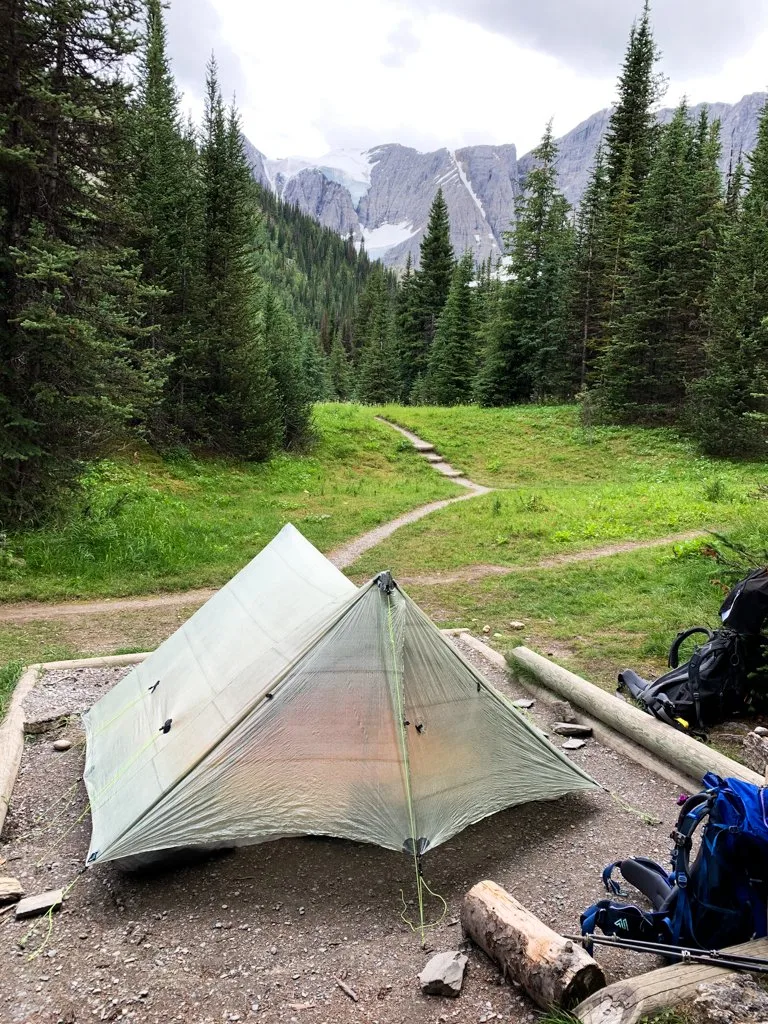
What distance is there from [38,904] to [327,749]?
6.30ft

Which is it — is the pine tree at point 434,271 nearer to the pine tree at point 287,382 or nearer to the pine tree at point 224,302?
the pine tree at point 287,382

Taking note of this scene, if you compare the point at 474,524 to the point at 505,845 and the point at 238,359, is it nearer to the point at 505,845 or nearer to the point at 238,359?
the point at 238,359

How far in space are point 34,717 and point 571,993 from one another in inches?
216

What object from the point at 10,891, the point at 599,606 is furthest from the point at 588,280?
the point at 10,891

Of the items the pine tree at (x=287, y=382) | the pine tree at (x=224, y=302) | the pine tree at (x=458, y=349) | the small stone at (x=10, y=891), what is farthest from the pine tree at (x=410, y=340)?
the small stone at (x=10, y=891)

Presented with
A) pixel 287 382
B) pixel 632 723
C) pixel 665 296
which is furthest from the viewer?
pixel 665 296

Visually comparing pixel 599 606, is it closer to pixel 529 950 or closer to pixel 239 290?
pixel 529 950

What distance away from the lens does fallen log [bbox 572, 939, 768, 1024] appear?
271cm

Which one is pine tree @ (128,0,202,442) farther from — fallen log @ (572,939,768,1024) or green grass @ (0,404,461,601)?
fallen log @ (572,939,768,1024)

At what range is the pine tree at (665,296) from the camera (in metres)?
27.6

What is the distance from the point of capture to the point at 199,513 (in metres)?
15.8

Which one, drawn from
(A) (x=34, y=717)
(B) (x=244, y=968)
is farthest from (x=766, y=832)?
(A) (x=34, y=717)

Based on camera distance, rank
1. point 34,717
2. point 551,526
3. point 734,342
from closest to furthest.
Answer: point 34,717 < point 551,526 < point 734,342

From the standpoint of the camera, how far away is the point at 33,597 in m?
10.2
